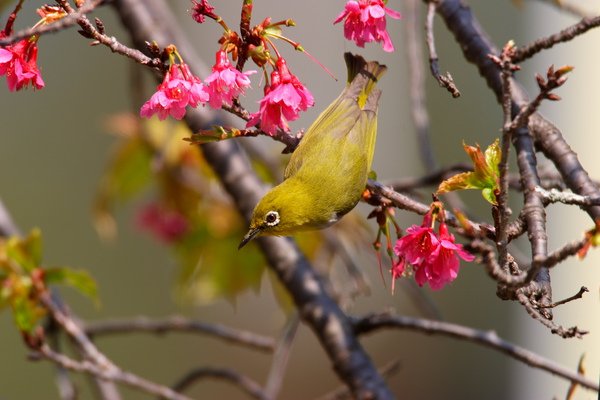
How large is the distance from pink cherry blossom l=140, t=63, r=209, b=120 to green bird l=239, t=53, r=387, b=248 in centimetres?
70

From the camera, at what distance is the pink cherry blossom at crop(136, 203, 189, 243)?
389 centimetres

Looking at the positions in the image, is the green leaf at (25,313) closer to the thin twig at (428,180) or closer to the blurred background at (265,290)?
the thin twig at (428,180)

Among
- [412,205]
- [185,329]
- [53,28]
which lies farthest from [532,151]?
[185,329]

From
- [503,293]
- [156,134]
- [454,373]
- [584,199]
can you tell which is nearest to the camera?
[503,293]

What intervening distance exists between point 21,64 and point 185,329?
1.35 meters

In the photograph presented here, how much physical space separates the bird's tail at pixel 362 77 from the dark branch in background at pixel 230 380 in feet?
3.27

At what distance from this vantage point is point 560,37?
63.1 inches

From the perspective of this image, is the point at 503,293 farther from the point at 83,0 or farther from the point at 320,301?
the point at 320,301

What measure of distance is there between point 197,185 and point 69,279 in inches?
50.0

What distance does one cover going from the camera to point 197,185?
12.5ft

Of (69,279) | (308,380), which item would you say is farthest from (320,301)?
(308,380)

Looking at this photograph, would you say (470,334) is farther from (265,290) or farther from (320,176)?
(265,290)

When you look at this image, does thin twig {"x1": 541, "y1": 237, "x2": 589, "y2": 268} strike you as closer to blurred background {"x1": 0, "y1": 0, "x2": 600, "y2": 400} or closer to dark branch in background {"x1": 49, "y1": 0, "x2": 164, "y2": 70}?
dark branch in background {"x1": 49, "y1": 0, "x2": 164, "y2": 70}

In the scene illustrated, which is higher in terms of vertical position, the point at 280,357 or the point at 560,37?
the point at 560,37
